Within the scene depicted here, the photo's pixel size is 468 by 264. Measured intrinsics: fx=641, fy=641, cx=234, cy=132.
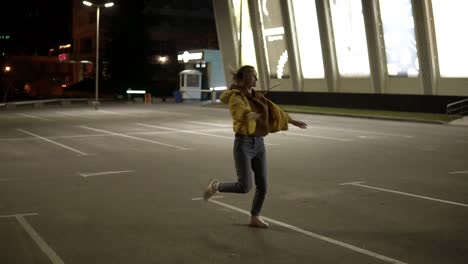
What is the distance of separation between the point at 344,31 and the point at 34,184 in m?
30.7

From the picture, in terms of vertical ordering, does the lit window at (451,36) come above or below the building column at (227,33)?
below

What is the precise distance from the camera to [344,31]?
38969 millimetres

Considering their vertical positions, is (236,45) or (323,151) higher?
(236,45)

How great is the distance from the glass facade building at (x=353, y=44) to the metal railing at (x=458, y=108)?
114 cm

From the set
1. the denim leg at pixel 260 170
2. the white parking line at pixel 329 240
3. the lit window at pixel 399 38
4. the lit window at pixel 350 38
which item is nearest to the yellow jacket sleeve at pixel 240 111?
the denim leg at pixel 260 170

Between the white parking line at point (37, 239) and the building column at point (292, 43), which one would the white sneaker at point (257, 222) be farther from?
the building column at point (292, 43)

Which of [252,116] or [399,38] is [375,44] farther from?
[252,116]

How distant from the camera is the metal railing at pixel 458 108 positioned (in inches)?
1204

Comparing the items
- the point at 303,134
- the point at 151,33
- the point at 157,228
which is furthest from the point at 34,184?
the point at 151,33

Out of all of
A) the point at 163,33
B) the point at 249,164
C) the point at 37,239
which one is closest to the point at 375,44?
the point at 249,164

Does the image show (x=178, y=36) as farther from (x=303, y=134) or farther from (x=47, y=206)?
(x=47, y=206)

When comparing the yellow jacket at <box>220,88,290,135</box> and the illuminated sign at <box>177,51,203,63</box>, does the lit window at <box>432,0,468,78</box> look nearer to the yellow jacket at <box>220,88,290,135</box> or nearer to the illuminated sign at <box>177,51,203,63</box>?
the illuminated sign at <box>177,51,203,63</box>

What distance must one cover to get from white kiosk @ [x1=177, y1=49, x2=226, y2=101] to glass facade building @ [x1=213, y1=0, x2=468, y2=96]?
4.34 m

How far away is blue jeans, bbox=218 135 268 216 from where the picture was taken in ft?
22.9
